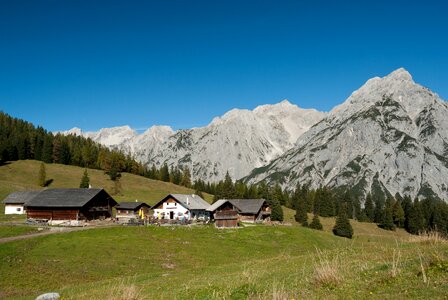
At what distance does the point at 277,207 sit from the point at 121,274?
273ft

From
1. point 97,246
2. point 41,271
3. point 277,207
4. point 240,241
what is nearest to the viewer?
point 41,271

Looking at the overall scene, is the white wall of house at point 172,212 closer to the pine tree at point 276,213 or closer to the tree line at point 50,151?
the pine tree at point 276,213

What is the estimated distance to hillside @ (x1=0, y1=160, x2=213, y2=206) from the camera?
408 feet

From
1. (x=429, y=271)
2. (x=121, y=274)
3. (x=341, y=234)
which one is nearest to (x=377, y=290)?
Result: (x=429, y=271)

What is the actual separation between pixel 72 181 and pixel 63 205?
6685cm

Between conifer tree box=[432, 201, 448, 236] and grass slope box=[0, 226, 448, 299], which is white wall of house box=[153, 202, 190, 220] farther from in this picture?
conifer tree box=[432, 201, 448, 236]

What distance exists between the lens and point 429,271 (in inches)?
459

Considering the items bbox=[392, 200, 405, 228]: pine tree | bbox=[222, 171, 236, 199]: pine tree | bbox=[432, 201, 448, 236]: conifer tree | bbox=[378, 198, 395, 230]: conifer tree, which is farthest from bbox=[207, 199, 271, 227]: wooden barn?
bbox=[432, 201, 448, 236]: conifer tree

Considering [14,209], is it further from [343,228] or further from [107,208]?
[343,228]

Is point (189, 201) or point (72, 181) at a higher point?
point (72, 181)

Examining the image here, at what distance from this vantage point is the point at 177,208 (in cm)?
9556

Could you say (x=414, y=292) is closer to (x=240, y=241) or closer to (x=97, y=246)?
(x=97, y=246)

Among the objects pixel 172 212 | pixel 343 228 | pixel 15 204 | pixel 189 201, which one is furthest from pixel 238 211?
pixel 15 204

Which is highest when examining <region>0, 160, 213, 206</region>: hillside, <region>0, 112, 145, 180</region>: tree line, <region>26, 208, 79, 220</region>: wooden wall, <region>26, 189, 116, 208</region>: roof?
<region>0, 112, 145, 180</region>: tree line
